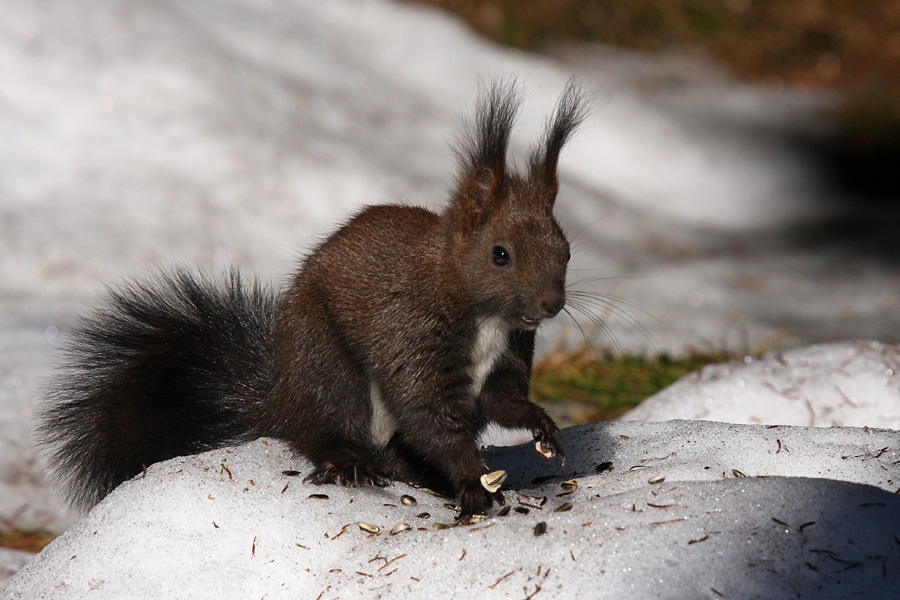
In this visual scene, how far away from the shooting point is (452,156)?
6004 mm

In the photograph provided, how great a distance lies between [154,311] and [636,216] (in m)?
4.58

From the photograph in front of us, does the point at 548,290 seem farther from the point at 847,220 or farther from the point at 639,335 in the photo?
the point at 847,220

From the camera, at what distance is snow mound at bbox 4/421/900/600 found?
175cm

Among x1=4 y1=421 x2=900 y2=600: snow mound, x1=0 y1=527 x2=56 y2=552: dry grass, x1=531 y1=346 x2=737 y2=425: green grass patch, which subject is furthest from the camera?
x1=531 y1=346 x2=737 y2=425: green grass patch

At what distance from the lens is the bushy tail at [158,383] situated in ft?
8.55

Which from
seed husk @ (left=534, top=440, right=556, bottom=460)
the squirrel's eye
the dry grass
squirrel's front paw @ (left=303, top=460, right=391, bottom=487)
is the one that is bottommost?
the dry grass

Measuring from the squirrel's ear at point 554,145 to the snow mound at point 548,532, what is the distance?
76cm

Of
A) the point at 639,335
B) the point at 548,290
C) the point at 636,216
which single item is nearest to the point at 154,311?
the point at 548,290

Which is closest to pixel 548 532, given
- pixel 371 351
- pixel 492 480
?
→ pixel 492 480

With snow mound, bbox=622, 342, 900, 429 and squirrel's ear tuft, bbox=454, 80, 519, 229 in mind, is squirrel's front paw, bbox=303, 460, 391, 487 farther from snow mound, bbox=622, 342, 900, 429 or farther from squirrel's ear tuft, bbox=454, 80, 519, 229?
snow mound, bbox=622, 342, 900, 429

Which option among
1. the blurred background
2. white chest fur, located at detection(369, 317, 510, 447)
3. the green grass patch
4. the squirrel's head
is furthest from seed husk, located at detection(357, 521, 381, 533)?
the green grass patch

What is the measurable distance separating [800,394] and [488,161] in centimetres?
145

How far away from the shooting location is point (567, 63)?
7.98 meters

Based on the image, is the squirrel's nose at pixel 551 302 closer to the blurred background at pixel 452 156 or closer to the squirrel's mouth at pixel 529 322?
the squirrel's mouth at pixel 529 322
